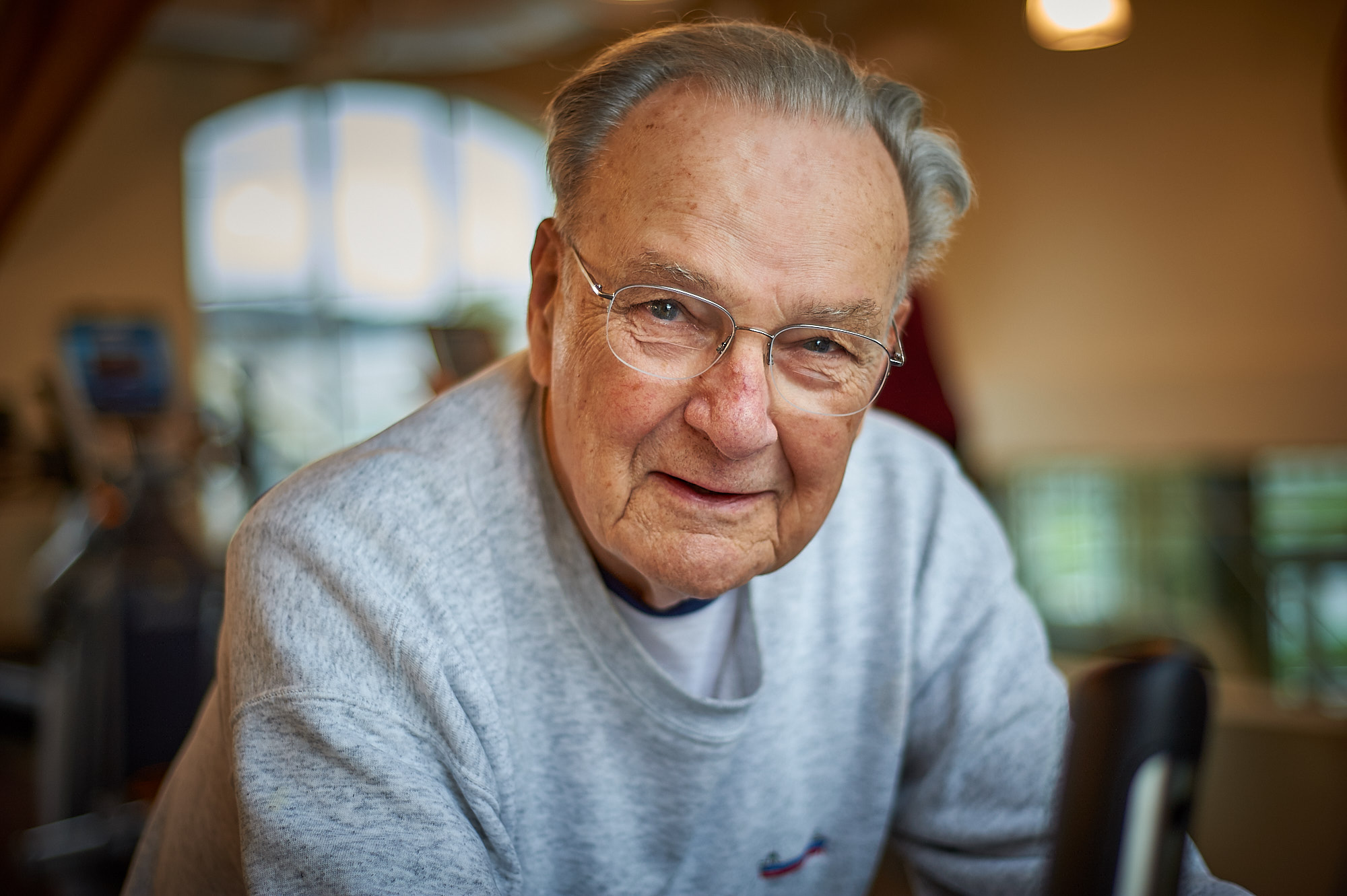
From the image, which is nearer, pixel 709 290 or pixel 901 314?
pixel 709 290

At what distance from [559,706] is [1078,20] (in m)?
3.72

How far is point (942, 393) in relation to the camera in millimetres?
1966

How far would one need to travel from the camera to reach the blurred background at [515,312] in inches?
123

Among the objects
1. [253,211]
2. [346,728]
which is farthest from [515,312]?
[346,728]

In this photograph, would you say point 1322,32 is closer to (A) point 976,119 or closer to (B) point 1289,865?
(A) point 976,119

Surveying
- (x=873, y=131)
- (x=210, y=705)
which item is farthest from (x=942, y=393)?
(x=210, y=705)

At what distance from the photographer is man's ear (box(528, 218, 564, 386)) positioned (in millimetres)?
1003

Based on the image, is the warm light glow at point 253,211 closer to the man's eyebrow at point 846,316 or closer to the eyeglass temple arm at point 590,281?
the eyeglass temple arm at point 590,281

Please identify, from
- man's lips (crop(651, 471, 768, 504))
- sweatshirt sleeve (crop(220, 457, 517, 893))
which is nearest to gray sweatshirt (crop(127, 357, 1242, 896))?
sweatshirt sleeve (crop(220, 457, 517, 893))

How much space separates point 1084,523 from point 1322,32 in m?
2.87

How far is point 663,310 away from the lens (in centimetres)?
88

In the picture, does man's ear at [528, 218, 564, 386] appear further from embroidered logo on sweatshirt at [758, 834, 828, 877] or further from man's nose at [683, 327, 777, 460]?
embroidered logo on sweatshirt at [758, 834, 828, 877]

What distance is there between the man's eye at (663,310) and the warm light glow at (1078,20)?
139 inches

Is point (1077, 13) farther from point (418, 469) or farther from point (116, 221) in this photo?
point (116, 221)
